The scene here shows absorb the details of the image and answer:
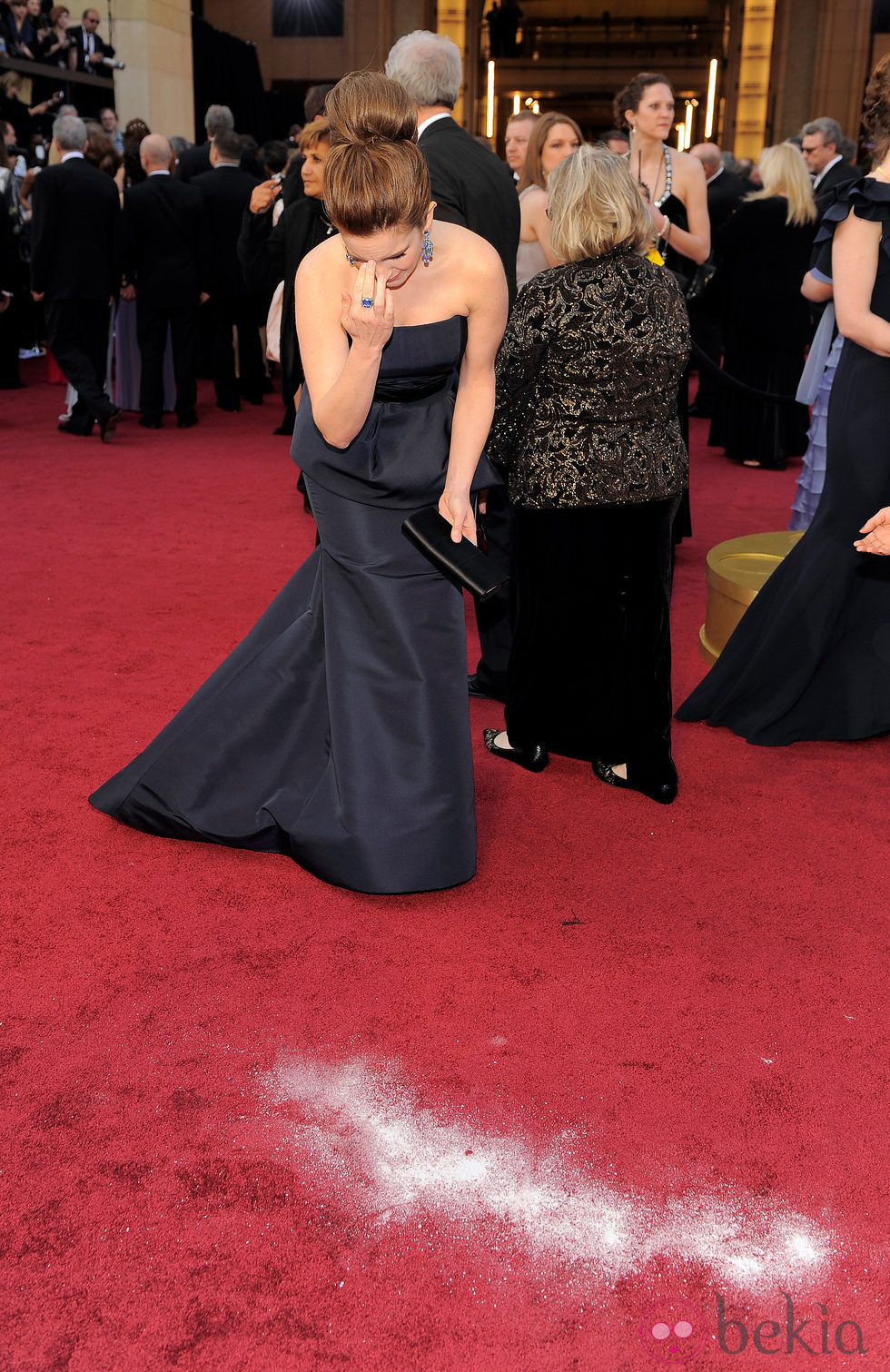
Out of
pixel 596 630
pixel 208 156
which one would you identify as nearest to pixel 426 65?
pixel 596 630

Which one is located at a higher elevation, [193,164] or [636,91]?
[193,164]

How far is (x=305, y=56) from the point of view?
2259cm

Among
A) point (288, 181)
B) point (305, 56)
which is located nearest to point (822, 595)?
point (288, 181)

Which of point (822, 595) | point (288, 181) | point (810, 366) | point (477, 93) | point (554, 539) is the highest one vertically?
point (477, 93)

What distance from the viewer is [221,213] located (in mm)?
8258

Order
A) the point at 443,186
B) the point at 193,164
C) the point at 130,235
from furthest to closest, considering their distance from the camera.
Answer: the point at 193,164
the point at 130,235
the point at 443,186

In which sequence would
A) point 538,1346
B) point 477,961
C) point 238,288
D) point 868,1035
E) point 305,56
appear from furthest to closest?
point 305,56 < point 238,288 < point 477,961 < point 868,1035 < point 538,1346

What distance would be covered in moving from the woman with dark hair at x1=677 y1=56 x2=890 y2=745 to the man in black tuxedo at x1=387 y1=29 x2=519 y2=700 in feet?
2.08

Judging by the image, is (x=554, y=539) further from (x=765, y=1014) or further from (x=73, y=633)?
(x=73, y=633)

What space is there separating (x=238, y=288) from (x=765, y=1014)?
7426 millimetres

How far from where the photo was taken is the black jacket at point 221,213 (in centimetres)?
820

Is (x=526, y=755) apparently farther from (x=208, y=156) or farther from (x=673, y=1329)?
(x=208, y=156)

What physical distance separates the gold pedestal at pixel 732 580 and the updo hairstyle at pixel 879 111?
1307 millimetres

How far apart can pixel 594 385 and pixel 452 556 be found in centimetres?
78
